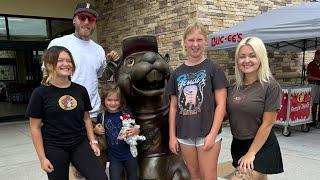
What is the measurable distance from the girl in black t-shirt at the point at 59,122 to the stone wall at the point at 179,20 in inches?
216

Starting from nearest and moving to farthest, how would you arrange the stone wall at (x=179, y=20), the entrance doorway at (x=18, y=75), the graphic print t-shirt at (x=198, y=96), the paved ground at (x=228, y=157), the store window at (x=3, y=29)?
the graphic print t-shirt at (x=198, y=96) → the paved ground at (x=228, y=157) → the stone wall at (x=179, y=20) → the store window at (x=3, y=29) → the entrance doorway at (x=18, y=75)

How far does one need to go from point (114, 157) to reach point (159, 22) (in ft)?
21.0

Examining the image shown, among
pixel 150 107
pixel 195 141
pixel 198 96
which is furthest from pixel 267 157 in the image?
pixel 150 107

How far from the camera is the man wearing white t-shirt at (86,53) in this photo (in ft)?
9.18

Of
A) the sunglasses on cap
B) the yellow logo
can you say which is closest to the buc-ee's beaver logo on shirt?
the sunglasses on cap

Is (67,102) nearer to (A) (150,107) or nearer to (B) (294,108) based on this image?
(A) (150,107)

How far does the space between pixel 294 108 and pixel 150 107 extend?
16.1ft

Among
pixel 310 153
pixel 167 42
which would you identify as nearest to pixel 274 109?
pixel 310 153

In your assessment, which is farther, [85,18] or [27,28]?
[27,28]

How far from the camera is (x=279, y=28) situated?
615 centimetres

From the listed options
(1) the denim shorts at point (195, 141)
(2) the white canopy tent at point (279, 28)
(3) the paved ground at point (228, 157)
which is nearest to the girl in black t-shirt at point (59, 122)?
(1) the denim shorts at point (195, 141)

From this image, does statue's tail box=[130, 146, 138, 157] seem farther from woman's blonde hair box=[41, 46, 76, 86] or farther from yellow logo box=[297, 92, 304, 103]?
yellow logo box=[297, 92, 304, 103]

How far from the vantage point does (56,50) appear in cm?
240

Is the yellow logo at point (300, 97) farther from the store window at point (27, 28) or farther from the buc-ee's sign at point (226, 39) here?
the store window at point (27, 28)
